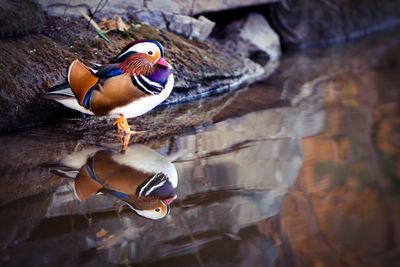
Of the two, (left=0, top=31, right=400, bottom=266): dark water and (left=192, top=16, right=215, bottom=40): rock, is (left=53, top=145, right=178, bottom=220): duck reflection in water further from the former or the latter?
(left=192, top=16, right=215, bottom=40): rock

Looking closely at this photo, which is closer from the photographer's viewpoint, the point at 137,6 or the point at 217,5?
the point at 137,6

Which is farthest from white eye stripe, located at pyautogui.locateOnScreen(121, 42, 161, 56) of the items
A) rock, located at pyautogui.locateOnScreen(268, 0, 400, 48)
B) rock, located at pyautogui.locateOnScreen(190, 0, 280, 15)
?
rock, located at pyautogui.locateOnScreen(268, 0, 400, 48)

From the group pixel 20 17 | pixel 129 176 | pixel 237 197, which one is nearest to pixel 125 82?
pixel 129 176

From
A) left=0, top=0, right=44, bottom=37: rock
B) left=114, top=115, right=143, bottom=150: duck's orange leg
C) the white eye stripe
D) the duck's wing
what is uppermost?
the white eye stripe

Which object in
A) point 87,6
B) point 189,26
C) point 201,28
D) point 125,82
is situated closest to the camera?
point 125,82

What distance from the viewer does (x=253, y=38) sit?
650cm

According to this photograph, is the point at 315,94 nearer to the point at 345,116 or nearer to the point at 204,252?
the point at 345,116

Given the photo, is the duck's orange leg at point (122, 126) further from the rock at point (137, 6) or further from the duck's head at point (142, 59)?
the rock at point (137, 6)

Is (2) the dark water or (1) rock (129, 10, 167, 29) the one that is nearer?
(2) the dark water

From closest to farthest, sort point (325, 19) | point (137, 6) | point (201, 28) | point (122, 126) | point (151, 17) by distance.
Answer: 1. point (122, 126)
2. point (137, 6)
3. point (151, 17)
4. point (201, 28)
5. point (325, 19)

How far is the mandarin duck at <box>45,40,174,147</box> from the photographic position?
122 inches

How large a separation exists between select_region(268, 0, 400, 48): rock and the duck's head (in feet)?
14.0

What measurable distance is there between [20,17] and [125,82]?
1249mm

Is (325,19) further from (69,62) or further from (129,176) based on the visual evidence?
(129,176)
